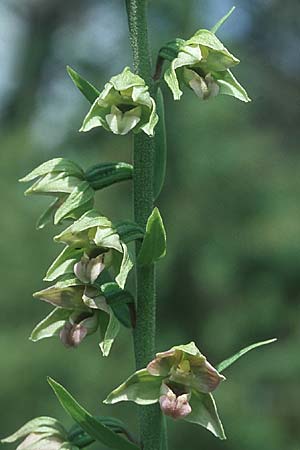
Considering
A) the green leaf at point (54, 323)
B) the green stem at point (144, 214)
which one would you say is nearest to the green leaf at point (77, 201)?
the green stem at point (144, 214)

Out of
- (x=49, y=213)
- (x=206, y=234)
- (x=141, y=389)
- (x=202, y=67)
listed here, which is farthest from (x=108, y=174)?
(x=206, y=234)

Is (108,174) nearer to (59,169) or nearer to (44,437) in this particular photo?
(59,169)

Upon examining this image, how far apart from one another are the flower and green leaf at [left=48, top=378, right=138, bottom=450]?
387mm

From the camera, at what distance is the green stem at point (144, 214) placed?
1961mm

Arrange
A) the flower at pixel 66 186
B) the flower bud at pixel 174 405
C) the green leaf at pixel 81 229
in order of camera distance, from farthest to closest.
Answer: the flower at pixel 66 186 < the green leaf at pixel 81 229 < the flower bud at pixel 174 405

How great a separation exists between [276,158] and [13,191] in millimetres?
2949

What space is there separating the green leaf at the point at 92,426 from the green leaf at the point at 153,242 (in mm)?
318

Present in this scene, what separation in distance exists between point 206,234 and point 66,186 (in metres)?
6.64

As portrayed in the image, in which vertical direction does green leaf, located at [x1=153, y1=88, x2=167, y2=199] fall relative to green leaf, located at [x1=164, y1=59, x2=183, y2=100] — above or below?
below

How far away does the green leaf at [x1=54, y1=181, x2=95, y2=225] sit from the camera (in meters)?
2.00

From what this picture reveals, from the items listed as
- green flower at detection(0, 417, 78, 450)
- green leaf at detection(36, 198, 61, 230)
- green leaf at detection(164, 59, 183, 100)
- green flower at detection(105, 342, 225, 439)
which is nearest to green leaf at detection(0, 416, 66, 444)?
green flower at detection(0, 417, 78, 450)

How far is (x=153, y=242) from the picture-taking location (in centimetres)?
189

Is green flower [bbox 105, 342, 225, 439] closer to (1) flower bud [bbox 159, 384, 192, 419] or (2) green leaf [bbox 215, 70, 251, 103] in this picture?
(1) flower bud [bbox 159, 384, 192, 419]

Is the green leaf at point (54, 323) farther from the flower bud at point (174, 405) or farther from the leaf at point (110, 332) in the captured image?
the flower bud at point (174, 405)
